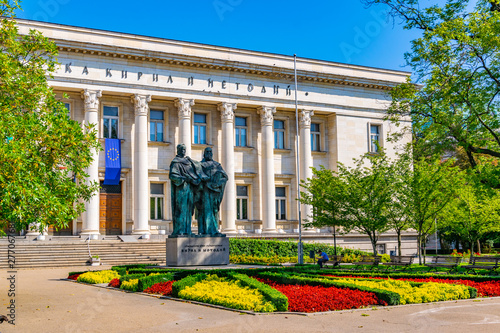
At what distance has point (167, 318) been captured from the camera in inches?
463

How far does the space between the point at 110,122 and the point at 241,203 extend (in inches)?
482

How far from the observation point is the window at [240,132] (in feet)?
148

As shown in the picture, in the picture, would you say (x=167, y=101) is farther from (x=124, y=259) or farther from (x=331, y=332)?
(x=331, y=332)

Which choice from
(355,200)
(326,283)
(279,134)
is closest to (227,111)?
(279,134)

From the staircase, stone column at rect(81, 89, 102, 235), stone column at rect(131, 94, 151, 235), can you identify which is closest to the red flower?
the staircase

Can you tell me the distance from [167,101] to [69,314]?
30955mm

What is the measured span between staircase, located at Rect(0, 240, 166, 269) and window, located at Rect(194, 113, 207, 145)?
9.73m

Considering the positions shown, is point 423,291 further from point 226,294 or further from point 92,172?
point 92,172

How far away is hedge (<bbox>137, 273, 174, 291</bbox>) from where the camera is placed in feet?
55.3

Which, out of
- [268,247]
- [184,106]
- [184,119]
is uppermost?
[184,106]

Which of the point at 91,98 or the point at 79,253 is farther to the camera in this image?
the point at 91,98

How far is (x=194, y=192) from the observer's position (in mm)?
22422

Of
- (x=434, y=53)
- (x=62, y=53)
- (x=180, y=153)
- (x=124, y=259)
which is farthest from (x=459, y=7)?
(x=62, y=53)

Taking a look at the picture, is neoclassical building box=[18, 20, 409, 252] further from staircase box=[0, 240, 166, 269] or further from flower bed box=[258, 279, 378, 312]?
flower bed box=[258, 279, 378, 312]
